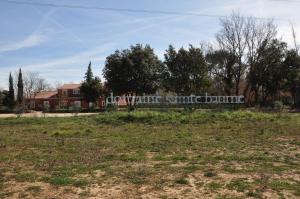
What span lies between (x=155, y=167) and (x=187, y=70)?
4215 centimetres

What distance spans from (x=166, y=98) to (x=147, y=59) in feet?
47.7

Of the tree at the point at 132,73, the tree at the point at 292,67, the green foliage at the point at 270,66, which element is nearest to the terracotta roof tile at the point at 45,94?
the tree at the point at 132,73

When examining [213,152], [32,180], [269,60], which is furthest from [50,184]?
[269,60]

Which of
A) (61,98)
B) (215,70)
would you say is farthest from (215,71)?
(61,98)

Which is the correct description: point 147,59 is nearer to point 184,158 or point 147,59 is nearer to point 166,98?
point 166,98

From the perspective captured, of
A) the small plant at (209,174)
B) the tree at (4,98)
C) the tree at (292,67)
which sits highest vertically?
the tree at (292,67)

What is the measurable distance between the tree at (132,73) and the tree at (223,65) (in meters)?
6.71

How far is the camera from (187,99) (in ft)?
155

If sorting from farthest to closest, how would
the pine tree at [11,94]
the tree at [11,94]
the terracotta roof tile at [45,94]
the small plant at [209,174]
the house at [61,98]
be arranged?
the terracotta roof tile at [45,94], the house at [61,98], the pine tree at [11,94], the tree at [11,94], the small plant at [209,174]

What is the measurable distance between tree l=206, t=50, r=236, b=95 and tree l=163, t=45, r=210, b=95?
3.45m

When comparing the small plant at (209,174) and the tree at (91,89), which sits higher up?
the tree at (91,89)

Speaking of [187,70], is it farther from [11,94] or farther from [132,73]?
[11,94]

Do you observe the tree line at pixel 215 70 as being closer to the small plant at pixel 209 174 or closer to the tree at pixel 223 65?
the tree at pixel 223 65

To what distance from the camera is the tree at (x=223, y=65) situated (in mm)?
54844
